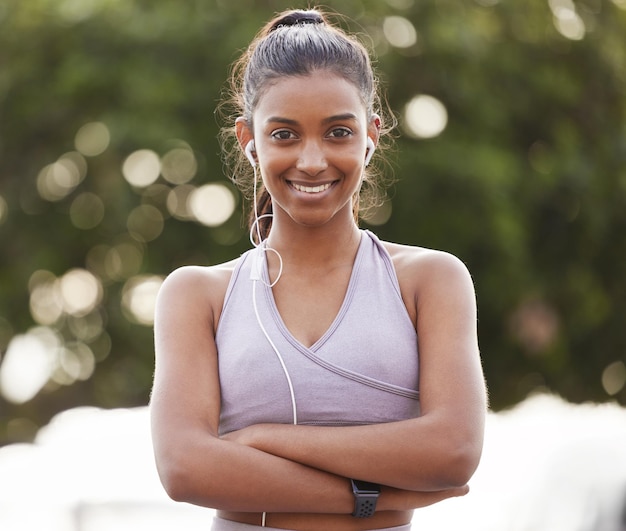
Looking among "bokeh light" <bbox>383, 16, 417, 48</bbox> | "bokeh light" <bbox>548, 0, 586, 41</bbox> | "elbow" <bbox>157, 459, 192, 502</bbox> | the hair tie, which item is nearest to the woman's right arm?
"elbow" <bbox>157, 459, 192, 502</bbox>

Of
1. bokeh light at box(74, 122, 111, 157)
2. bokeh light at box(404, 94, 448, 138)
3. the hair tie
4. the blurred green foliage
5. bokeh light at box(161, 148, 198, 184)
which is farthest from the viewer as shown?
bokeh light at box(74, 122, 111, 157)

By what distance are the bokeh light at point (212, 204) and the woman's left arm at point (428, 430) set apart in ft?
27.5

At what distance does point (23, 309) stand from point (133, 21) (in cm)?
316

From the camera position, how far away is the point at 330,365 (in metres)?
2.52

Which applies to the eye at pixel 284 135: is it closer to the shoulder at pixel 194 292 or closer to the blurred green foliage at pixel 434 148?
the shoulder at pixel 194 292

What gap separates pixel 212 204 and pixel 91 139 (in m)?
1.31


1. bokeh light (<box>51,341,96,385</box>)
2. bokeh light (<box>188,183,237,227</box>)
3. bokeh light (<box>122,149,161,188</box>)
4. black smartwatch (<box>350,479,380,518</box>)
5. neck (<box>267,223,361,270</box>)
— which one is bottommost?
black smartwatch (<box>350,479,380,518</box>)

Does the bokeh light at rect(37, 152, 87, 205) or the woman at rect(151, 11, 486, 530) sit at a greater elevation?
the bokeh light at rect(37, 152, 87, 205)

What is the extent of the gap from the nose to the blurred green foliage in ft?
24.9

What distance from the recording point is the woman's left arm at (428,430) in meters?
2.50

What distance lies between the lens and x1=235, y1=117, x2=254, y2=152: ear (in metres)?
2.85

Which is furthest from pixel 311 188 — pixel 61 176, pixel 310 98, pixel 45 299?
pixel 45 299

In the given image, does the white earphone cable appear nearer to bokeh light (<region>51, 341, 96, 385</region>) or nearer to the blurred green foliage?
the blurred green foliage

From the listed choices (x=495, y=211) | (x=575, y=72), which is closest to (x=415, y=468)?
(x=495, y=211)
